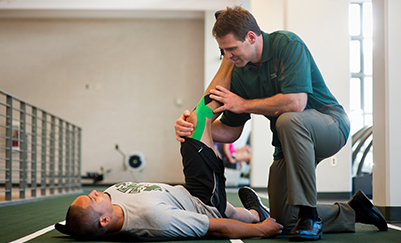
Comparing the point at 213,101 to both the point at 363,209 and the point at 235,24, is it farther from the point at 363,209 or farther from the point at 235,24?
the point at 363,209

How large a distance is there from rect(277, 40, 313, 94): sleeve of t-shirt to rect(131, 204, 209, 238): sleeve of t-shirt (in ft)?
2.33

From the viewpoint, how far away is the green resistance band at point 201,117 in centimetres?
193

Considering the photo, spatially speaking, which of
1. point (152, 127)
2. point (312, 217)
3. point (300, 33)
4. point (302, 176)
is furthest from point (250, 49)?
point (152, 127)

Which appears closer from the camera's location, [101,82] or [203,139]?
[203,139]

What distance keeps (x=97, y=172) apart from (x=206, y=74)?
3.52 m

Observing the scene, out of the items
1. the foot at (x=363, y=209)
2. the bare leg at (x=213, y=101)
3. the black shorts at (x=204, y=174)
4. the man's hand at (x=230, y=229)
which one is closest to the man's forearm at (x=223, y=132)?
the bare leg at (x=213, y=101)

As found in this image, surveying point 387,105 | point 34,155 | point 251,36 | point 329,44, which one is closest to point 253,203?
point 251,36

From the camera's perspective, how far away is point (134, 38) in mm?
9859

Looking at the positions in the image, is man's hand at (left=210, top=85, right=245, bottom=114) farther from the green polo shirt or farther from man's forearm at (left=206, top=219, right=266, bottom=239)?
man's forearm at (left=206, top=219, right=266, bottom=239)

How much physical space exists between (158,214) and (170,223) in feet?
0.20

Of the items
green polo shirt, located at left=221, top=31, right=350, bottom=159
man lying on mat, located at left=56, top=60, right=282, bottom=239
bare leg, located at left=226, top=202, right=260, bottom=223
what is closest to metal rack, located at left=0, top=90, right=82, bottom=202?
man lying on mat, located at left=56, top=60, right=282, bottom=239

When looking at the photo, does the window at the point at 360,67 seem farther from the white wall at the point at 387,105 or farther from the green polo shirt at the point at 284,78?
the green polo shirt at the point at 284,78

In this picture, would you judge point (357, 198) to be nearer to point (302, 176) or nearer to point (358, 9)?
point (302, 176)

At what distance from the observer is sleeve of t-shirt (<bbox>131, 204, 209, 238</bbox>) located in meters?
1.56
